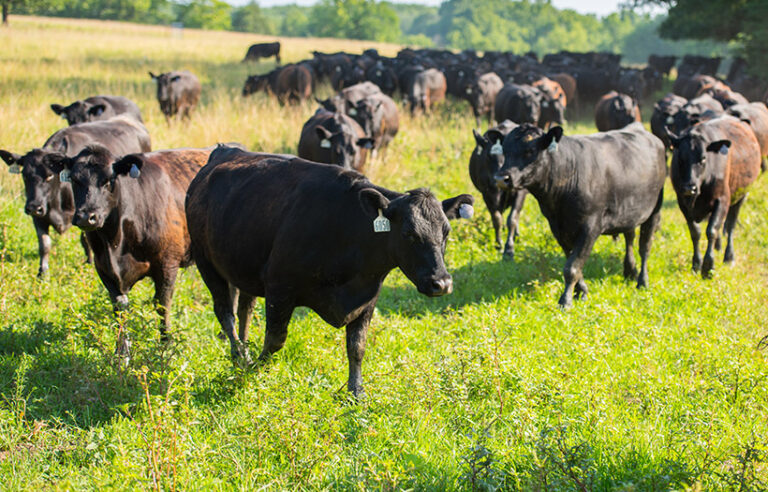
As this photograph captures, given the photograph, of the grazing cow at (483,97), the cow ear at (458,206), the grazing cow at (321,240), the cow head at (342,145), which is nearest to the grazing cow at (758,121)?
the cow head at (342,145)

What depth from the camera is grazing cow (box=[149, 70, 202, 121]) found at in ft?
59.0

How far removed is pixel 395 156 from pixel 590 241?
23.4 ft

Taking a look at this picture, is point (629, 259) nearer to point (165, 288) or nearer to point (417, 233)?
point (417, 233)

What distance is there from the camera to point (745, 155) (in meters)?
9.30

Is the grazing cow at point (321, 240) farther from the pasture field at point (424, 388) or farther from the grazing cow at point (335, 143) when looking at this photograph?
the grazing cow at point (335, 143)

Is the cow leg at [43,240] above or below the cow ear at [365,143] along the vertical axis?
below

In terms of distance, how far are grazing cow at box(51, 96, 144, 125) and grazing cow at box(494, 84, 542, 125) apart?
8742 mm

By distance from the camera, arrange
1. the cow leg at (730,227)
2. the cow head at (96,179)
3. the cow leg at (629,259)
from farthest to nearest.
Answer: the cow leg at (730,227) → the cow leg at (629,259) → the cow head at (96,179)

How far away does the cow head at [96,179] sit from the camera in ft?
17.9

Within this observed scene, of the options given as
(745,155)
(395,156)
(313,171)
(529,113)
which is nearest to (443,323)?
(313,171)

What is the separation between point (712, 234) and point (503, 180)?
3.29 meters

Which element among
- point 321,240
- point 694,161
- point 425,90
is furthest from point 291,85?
point 321,240

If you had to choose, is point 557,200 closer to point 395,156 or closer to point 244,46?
point 395,156

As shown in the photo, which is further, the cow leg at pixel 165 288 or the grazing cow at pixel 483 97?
the grazing cow at pixel 483 97
